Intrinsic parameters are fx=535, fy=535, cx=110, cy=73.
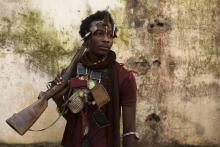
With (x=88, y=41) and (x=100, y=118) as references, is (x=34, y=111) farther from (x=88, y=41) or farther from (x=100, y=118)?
(x=88, y=41)

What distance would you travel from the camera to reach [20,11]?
6586mm

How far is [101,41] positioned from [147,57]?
2.70 m

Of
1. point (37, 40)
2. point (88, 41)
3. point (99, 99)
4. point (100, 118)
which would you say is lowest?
point (100, 118)

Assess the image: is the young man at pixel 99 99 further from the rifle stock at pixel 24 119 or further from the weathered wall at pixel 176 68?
the weathered wall at pixel 176 68

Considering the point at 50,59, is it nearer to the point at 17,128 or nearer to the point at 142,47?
the point at 142,47

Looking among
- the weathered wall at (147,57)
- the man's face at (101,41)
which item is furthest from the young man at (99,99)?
the weathered wall at (147,57)

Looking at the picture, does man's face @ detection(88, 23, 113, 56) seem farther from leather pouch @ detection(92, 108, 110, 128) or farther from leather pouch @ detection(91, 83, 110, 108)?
leather pouch @ detection(92, 108, 110, 128)

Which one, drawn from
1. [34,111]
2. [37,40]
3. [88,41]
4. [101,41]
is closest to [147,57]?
[37,40]

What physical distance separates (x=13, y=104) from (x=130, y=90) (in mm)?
2962

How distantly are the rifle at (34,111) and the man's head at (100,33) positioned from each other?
12 centimetres

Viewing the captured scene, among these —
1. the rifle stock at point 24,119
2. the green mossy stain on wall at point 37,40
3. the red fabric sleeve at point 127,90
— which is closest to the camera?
the rifle stock at point 24,119

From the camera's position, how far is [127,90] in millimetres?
4031

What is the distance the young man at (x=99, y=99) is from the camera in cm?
397

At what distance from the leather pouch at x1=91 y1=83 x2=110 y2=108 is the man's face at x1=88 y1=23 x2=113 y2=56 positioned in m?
0.27
